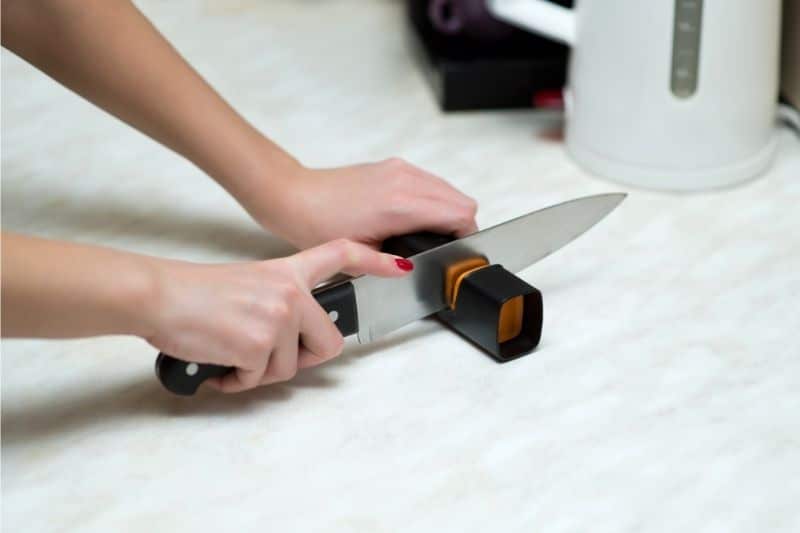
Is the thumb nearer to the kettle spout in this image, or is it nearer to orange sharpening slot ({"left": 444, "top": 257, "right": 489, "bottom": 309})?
orange sharpening slot ({"left": 444, "top": 257, "right": 489, "bottom": 309})

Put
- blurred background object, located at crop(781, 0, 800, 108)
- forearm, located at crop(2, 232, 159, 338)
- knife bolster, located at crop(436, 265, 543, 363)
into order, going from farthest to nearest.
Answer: blurred background object, located at crop(781, 0, 800, 108), knife bolster, located at crop(436, 265, 543, 363), forearm, located at crop(2, 232, 159, 338)

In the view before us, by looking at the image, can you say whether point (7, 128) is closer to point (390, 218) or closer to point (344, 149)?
point (344, 149)

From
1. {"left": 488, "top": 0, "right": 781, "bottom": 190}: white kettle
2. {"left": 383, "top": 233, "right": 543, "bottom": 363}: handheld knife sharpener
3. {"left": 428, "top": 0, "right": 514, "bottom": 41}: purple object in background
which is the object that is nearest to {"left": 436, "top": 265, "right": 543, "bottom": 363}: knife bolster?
{"left": 383, "top": 233, "right": 543, "bottom": 363}: handheld knife sharpener

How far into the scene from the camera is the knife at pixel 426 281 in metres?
0.60

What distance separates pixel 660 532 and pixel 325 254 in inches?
9.1

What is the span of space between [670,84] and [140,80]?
37 cm

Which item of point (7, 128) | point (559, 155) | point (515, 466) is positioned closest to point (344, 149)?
point (559, 155)

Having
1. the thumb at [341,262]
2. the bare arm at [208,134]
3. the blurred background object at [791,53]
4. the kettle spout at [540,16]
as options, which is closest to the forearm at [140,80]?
the bare arm at [208,134]

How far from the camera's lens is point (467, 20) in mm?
931

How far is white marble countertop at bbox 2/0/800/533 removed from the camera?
562 mm

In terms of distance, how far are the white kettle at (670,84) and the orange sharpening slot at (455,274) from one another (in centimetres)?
22

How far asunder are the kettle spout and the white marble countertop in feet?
0.33

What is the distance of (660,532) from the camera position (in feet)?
1.77

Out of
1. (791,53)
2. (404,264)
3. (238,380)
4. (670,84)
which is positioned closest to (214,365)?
(238,380)
